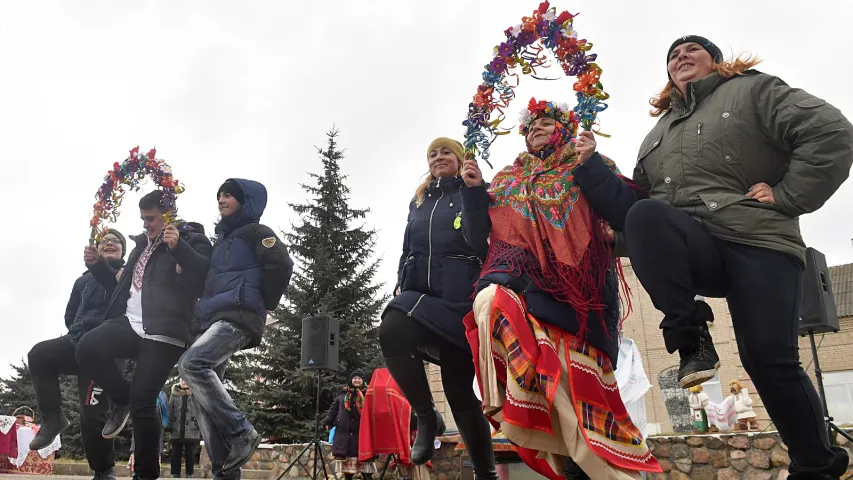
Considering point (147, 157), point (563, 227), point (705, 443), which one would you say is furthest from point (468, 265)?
point (705, 443)

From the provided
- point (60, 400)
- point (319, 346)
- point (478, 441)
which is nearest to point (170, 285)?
point (60, 400)

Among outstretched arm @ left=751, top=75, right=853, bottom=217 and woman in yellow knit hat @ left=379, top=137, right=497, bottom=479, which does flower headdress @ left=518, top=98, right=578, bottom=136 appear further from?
outstretched arm @ left=751, top=75, right=853, bottom=217

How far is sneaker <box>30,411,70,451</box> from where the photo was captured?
14.1 ft

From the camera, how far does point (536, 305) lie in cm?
274

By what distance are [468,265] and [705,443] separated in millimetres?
6756

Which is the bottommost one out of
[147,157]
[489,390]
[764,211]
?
[489,390]

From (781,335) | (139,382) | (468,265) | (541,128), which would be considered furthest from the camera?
(139,382)

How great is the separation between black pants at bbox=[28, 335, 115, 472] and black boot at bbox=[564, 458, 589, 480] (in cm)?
333

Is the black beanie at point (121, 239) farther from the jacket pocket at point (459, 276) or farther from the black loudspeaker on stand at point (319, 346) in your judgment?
the black loudspeaker on stand at point (319, 346)

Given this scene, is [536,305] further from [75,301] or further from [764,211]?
[75,301]

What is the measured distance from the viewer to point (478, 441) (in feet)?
11.2

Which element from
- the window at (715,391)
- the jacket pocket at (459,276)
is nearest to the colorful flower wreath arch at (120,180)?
the jacket pocket at (459,276)

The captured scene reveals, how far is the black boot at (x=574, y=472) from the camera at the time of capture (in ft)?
8.87

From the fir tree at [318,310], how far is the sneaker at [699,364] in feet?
52.7
